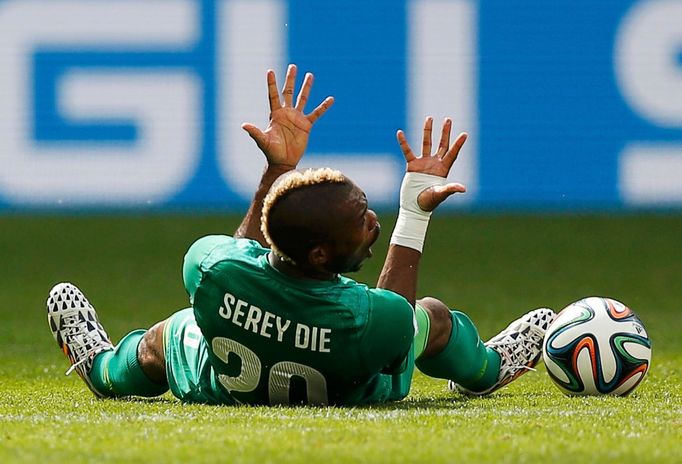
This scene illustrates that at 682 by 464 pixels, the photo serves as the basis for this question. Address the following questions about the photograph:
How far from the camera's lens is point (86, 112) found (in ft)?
38.8

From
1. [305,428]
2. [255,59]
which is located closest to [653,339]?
[305,428]

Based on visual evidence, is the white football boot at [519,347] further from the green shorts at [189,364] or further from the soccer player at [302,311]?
the green shorts at [189,364]

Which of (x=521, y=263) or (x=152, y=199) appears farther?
(x=152, y=199)

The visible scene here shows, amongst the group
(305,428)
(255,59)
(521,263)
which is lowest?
(521,263)

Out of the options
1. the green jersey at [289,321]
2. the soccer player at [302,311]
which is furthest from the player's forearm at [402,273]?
the green jersey at [289,321]

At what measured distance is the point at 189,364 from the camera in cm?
453

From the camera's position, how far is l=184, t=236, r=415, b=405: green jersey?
4.08 m

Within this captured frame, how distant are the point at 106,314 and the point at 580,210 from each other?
5.60 metres

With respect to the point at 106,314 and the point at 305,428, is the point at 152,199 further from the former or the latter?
the point at 305,428

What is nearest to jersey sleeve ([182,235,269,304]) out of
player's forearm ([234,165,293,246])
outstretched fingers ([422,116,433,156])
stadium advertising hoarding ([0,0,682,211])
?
player's forearm ([234,165,293,246])

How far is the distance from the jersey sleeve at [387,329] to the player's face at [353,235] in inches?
5.9

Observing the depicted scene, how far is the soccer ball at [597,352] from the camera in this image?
15.9ft

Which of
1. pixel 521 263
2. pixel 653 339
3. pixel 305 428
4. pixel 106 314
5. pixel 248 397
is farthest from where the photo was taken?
pixel 521 263

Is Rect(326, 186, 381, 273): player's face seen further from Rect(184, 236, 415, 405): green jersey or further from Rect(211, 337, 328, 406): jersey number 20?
Rect(211, 337, 328, 406): jersey number 20
